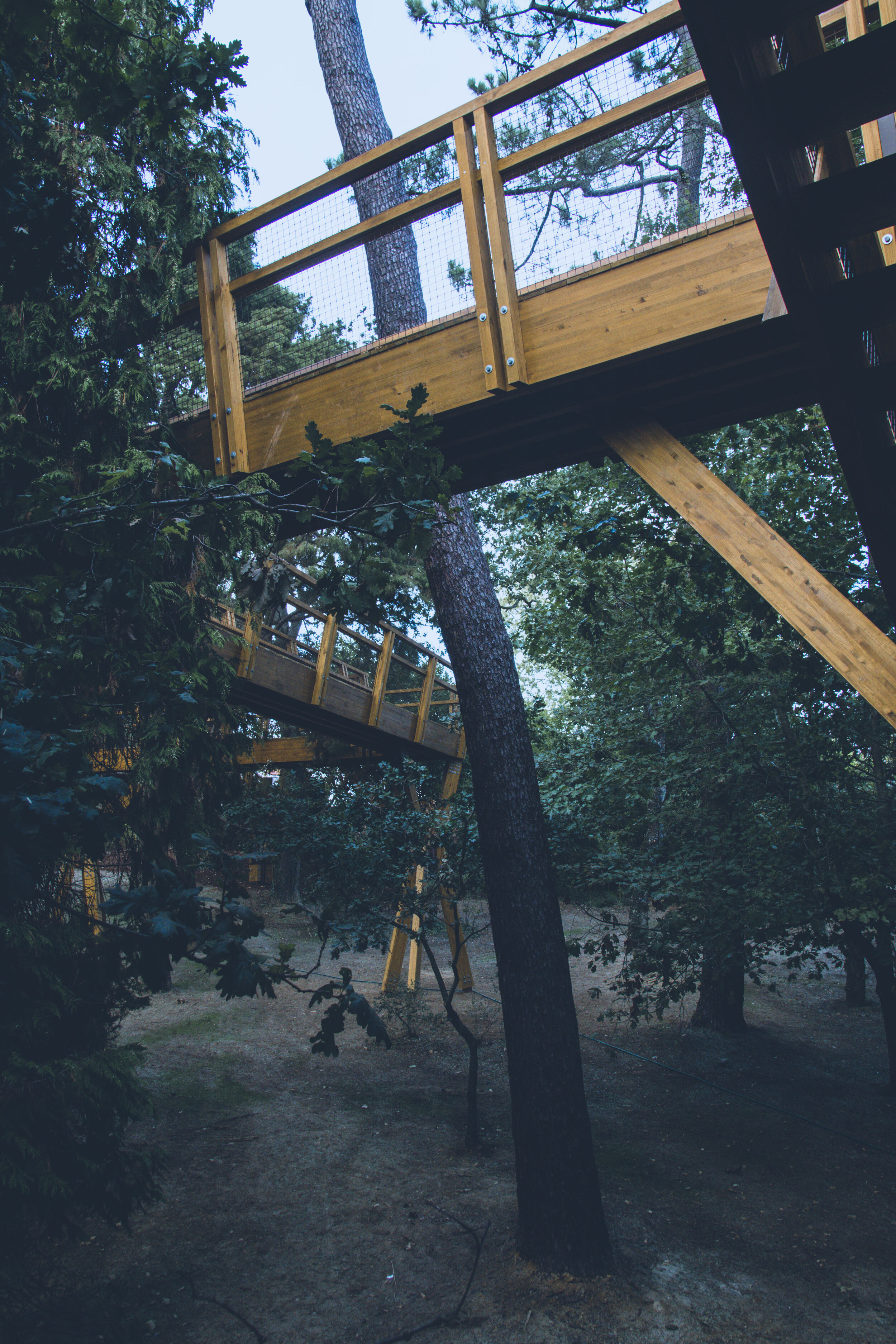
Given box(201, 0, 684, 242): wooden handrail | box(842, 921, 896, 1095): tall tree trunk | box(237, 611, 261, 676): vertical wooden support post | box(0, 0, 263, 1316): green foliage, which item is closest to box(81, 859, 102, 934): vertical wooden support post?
box(0, 0, 263, 1316): green foliage

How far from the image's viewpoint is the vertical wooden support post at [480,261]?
315 cm

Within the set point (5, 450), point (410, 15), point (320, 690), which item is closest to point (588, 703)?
point (320, 690)

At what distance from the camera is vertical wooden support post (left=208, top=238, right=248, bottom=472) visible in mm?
3770

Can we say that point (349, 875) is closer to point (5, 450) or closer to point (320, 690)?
point (320, 690)

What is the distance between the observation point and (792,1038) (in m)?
9.72

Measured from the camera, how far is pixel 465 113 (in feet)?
10.6

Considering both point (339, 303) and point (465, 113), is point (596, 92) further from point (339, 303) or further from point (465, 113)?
point (339, 303)

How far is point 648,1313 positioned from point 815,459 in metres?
6.11

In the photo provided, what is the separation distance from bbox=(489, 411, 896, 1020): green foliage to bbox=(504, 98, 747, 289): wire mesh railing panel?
1.93 metres

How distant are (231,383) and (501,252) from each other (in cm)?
142

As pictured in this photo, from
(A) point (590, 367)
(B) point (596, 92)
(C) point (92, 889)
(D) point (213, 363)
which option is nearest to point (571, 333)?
(A) point (590, 367)

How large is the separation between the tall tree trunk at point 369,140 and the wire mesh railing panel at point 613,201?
1633 millimetres

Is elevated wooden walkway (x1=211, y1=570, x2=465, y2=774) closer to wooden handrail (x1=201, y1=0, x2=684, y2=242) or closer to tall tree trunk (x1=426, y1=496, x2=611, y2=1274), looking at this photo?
tall tree trunk (x1=426, y1=496, x2=611, y2=1274)

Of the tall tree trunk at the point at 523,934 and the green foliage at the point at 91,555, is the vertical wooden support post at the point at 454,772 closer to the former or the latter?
the tall tree trunk at the point at 523,934
